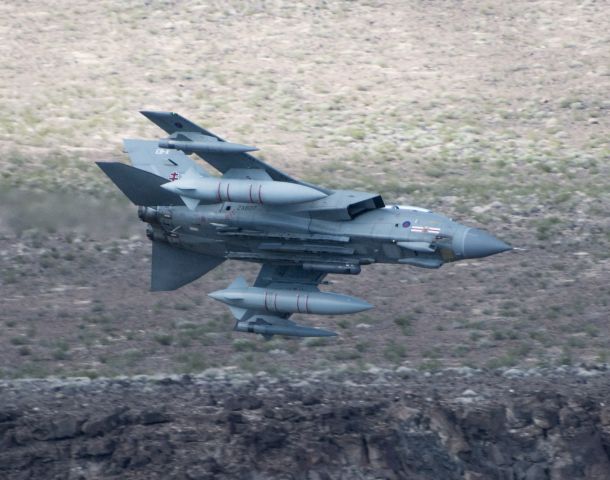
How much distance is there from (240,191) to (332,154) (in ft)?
80.1

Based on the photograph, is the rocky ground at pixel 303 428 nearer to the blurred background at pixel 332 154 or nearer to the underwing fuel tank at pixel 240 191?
the blurred background at pixel 332 154

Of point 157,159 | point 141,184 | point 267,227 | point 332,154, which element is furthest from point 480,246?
point 332,154

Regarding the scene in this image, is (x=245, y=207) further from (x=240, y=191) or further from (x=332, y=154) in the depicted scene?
(x=332, y=154)

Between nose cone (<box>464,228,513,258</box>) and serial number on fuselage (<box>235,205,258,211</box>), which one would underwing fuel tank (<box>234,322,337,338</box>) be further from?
nose cone (<box>464,228,513,258</box>)

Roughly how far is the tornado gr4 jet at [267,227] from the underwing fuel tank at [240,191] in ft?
0.08

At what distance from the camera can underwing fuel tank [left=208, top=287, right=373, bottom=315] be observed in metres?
31.2

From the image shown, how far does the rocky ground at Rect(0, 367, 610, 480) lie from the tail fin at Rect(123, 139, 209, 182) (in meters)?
5.54

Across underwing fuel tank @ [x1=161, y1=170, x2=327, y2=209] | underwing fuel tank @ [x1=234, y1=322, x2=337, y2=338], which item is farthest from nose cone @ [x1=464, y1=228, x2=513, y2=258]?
underwing fuel tank @ [x1=234, y1=322, x2=337, y2=338]

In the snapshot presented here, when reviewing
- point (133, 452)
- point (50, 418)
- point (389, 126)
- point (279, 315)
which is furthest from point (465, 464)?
point (389, 126)

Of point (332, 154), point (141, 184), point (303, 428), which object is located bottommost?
point (303, 428)

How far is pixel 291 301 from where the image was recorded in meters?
32.0

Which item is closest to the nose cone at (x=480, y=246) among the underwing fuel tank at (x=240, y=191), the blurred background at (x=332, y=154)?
the underwing fuel tank at (x=240, y=191)

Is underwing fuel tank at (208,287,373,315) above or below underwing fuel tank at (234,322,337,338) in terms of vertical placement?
above

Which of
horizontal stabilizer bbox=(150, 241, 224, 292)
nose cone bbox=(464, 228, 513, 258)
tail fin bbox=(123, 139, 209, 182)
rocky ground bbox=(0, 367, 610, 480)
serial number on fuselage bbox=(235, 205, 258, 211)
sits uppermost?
tail fin bbox=(123, 139, 209, 182)
